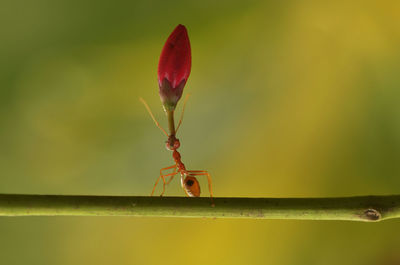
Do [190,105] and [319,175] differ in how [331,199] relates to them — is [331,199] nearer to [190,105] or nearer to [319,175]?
[319,175]

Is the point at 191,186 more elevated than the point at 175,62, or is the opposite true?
the point at 175,62

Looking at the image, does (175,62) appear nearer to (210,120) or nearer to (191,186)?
(191,186)

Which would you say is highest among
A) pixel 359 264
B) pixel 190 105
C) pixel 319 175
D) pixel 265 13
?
pixel 265 13

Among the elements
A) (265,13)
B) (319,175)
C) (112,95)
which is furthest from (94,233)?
(265,13)

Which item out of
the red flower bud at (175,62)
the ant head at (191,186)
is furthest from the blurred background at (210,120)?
the red flower bud at (175,62)

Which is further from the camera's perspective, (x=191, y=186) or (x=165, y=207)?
(x=191, y=186)

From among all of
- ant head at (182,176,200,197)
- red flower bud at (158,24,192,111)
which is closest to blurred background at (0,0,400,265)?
ant head at (182,176,200,197)

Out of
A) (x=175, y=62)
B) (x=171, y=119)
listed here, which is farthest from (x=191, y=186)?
(x=175, y=62)
